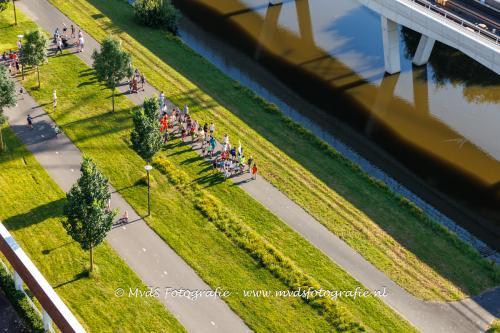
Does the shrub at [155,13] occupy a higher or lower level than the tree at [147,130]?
lower

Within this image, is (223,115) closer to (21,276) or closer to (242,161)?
(242,161)

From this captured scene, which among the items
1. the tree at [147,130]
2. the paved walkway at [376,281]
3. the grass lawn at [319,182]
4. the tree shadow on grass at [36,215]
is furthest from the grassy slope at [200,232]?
the tree shadow on grass at [36,215]

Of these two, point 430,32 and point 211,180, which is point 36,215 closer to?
point 211,180

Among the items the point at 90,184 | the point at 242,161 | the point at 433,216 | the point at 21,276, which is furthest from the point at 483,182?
the point at 21,276

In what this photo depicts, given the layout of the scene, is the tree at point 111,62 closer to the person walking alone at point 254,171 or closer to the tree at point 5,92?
the tree at point 5,92

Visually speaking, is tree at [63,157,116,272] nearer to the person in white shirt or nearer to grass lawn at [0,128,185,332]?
grass lawn at [0,128,185,332]

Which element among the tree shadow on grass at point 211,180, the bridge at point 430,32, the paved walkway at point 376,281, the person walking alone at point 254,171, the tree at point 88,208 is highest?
the bridge at point 430,32
